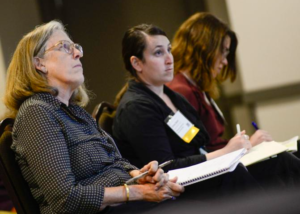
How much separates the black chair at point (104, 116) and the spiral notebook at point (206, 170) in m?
0.68

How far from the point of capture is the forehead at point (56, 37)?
1.91m

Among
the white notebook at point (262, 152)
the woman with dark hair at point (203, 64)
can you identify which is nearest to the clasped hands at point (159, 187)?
the white notebook at point (262, 152)

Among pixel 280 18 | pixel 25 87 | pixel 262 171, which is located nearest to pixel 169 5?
pixel 280 18

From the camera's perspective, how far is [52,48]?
6.23 ft

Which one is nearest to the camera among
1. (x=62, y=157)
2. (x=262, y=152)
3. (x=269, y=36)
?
(x=62, y=157)

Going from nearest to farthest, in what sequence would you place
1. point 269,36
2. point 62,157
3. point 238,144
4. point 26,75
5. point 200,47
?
point 62,157 < point 26,75 < point 238,144 < point 200,47 < point 269,36

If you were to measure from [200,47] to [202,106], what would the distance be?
37cm

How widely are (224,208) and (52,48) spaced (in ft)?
2.88

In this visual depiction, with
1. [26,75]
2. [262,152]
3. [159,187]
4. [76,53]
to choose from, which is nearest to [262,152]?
[262,152]

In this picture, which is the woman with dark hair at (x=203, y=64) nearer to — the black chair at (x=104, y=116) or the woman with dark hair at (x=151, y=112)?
the woman with dark hair at (x=151, y=112)

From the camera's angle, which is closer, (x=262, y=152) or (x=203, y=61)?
(x=262, y=152)

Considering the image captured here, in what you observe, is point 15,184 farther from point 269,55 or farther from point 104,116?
point 269,55

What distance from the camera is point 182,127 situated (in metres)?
2.40

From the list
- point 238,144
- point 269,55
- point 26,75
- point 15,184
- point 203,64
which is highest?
point 26,75
